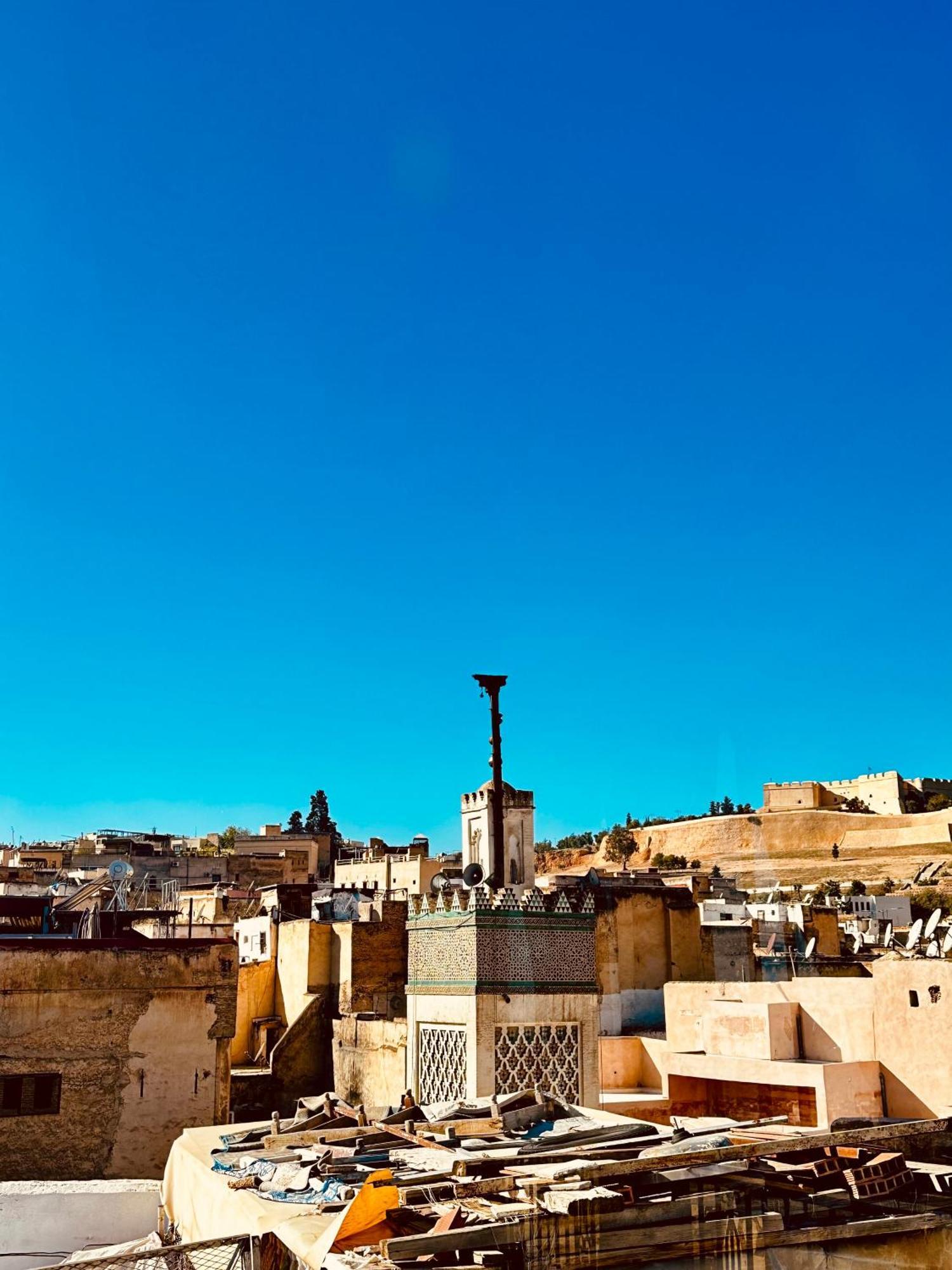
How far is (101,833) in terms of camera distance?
54.0 m

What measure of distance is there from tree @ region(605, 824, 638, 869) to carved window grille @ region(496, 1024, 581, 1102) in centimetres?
7394

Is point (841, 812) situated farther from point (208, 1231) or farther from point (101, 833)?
point (208, 1231)

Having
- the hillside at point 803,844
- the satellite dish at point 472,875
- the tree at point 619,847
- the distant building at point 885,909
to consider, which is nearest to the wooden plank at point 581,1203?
the satellite dish at point 472,875

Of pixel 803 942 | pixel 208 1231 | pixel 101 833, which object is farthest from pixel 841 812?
pixel 208 1231

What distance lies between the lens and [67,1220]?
25.4 ft

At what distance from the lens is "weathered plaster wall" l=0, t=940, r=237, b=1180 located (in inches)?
480

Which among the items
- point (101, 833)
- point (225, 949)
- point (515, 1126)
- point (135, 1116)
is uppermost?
point (101, 833)

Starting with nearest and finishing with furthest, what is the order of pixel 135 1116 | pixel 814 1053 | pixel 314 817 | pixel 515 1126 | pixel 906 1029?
1. pixel 515 1126
2. pixel 135 1116
3. pixel 906 1029
4. pixel 814 1053
5. pixel 314 817

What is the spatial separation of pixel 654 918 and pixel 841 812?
59902 mm

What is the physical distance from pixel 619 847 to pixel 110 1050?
73929 mm

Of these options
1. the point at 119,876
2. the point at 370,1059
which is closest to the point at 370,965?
the point at 370,1059

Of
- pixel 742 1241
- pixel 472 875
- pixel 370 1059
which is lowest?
pixel 370 1059

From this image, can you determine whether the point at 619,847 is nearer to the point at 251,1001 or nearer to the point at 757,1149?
the point at 251,1001

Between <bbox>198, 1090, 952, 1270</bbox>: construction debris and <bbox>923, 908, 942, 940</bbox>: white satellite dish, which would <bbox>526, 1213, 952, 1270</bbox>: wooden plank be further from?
<bbox>923, 908, 942, 940</bbox>: white satellite dish
